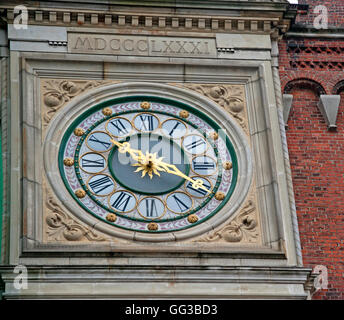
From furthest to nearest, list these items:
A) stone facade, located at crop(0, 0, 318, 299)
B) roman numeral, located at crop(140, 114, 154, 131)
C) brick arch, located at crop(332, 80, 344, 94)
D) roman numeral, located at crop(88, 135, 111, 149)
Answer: brick arch, located at crop(332, 80, 344, 94)
roman numeral, located at crop(140, 114, 154, 131)
roman numeral, located at crop(88, 135, 111, 149)
stone facade, located at crop(0, 0, 318, 299)

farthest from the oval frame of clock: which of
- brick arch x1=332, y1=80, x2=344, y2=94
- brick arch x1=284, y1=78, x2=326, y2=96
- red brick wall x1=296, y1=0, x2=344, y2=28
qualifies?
red brick wall x1=296, y1=0, x2=344, y2=28

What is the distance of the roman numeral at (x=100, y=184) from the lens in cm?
1571

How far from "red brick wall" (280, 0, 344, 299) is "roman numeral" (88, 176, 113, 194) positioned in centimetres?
269

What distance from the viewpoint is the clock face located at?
15602 millimetres

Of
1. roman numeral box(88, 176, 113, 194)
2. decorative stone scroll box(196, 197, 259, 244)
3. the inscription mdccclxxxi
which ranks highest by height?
the inscription mdccclxxxi

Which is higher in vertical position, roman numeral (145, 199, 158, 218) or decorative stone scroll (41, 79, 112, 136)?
decorative stone scroll (41, 79, 112, 136)

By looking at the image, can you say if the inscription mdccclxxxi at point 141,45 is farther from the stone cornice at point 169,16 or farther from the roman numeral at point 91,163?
the roman numeral at point 91,163

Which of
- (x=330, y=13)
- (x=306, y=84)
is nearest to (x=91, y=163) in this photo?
(x=306, y=84)

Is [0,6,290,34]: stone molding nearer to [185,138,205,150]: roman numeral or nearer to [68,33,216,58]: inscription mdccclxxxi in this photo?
[68,33,216,58]: inscription mdccclxxxi

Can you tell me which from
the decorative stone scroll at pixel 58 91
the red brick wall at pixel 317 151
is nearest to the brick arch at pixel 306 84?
the red brick wall at pixel 317 151

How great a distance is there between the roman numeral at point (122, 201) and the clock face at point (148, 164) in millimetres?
14

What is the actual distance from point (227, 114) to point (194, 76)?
795mm

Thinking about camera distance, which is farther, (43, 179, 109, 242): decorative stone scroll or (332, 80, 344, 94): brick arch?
(332, 80, 344, 94): brick arch
